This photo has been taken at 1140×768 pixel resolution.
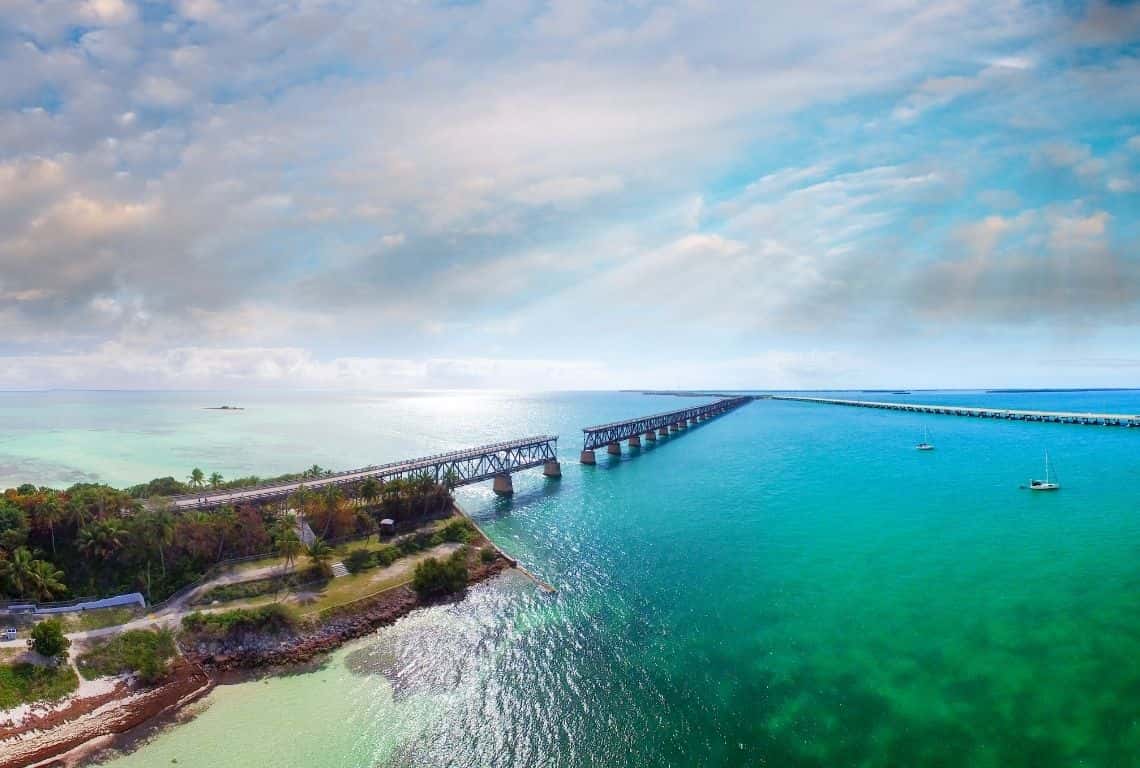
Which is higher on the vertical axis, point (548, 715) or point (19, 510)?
point (19, 510)

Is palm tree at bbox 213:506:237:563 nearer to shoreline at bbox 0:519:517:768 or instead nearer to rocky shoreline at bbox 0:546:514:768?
shoreline at bbox 0:519:517:768

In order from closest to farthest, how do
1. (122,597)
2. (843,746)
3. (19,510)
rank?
(843,746) < (122,597) < (19,510)

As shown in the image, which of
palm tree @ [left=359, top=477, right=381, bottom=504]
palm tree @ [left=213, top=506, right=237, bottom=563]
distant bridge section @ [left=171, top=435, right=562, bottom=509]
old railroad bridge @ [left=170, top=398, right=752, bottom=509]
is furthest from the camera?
palm tree @ [left=359, top=477, right=381, bottom=504]

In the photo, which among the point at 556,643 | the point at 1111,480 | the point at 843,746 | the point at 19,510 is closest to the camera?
the point at 843,746

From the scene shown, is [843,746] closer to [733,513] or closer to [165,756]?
[165,756]

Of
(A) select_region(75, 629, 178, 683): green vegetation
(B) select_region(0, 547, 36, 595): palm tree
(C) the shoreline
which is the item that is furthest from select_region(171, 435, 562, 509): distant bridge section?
(C) the shoreline

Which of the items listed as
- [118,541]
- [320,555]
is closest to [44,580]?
[118,541]

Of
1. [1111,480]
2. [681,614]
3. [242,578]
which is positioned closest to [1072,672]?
[681,614]
